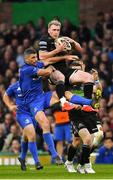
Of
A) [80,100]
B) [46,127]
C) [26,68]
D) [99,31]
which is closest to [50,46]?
[26,68]

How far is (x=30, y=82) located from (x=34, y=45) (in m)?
10.00

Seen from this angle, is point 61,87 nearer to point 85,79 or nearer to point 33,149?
point 85,79

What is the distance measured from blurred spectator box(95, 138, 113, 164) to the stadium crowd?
341 millimetres

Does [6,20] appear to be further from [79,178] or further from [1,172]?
[79,178]

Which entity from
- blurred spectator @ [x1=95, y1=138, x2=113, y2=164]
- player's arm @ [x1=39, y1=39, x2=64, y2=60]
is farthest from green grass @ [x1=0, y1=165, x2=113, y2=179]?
blurred spectator @ [x1=95, y1=138, x2=113, y2=164]

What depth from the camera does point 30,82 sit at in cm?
1948

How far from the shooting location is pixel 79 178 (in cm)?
1700

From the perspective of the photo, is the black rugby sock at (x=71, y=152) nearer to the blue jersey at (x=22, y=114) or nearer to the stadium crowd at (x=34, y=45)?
the blue jersey at (x=22, y=114)

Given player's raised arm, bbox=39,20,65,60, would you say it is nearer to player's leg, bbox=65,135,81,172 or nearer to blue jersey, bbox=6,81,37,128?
blue jersey, bbox=6,81,37,128

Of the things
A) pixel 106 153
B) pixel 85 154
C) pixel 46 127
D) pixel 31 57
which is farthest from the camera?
pixel 106 153

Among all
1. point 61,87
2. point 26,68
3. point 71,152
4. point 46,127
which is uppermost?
point 26,68

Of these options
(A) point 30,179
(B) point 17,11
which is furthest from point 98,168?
(B) point 17,11

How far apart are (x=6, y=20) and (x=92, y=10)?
2.75 metres

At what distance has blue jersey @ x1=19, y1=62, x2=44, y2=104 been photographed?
62.8ft
